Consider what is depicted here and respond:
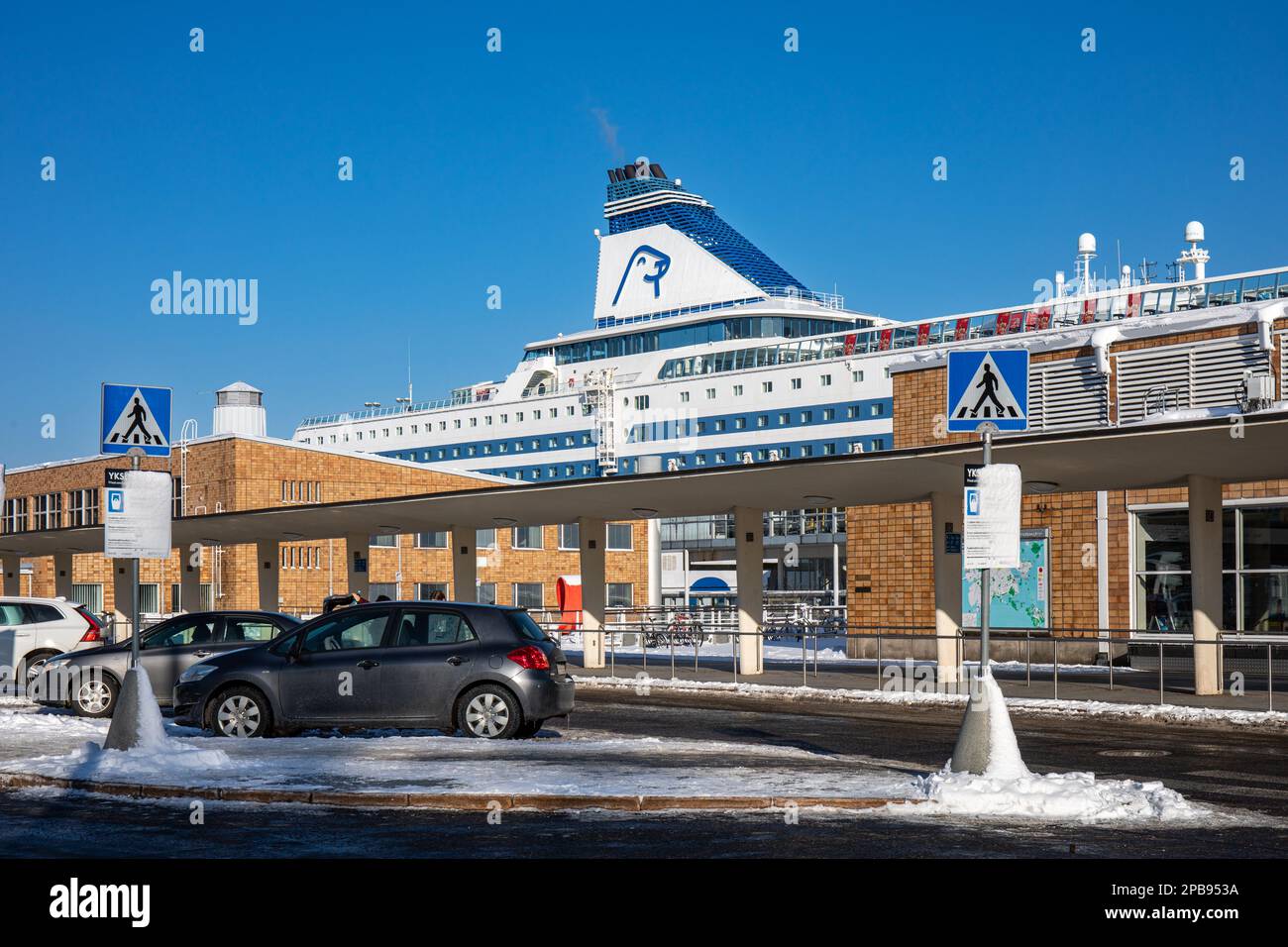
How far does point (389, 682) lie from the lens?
48.6ft

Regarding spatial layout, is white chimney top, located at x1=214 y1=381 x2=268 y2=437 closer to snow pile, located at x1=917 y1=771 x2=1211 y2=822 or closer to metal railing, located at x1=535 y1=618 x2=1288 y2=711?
metal railing, located at x1=535 y1=618 x2=1288 y2=711

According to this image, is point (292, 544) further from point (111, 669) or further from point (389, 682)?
point (389, 682)

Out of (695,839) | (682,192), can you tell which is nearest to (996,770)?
(695,839)

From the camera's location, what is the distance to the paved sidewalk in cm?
2123

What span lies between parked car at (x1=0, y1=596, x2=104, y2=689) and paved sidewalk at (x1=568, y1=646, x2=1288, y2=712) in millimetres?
9673

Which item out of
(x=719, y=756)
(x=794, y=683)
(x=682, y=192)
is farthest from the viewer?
(x=682, y=192)

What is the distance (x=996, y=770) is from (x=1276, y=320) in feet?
69.7


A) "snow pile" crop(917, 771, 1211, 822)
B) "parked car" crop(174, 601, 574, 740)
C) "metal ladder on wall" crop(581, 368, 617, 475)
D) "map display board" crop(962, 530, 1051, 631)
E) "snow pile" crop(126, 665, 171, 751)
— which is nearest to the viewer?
"snow pile" crop(917, 771, 1211, 822)

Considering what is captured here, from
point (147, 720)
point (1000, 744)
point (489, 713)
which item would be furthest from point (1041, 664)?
point (147, 720)

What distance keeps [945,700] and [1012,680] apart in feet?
10.6

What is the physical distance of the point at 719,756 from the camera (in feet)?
44.5

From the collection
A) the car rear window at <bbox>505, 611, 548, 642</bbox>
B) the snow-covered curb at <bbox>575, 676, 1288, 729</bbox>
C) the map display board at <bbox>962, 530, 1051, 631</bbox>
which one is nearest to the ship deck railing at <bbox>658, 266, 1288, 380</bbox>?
the map display board at <bbox>962, 530, 1051, 631</bbox>

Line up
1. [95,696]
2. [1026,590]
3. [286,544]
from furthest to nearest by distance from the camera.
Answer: [286,544] < [1026,590] < [95,696]

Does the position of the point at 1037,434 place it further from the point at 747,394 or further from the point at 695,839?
the point at 747,394
